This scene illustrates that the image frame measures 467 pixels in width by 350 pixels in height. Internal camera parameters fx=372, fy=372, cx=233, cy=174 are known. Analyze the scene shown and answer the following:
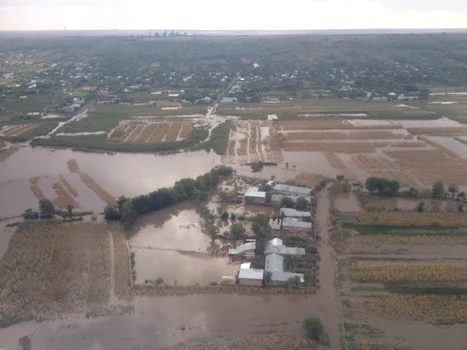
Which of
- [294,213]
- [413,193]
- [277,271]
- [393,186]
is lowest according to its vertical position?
[277,271]

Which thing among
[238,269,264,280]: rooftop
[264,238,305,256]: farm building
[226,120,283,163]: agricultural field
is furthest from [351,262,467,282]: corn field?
[226,120,283,163]: agricultural field

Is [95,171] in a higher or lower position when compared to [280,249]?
higher

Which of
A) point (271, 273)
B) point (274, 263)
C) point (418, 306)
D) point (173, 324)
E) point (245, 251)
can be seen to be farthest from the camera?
point (245, 251)

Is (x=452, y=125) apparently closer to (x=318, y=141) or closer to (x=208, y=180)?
(x=318, y=141)

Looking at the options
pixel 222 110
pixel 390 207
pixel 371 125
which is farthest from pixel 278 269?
pixel 222 110

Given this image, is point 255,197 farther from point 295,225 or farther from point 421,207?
point 421,207

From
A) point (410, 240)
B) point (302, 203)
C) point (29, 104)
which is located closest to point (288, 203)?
point (302, 203)
